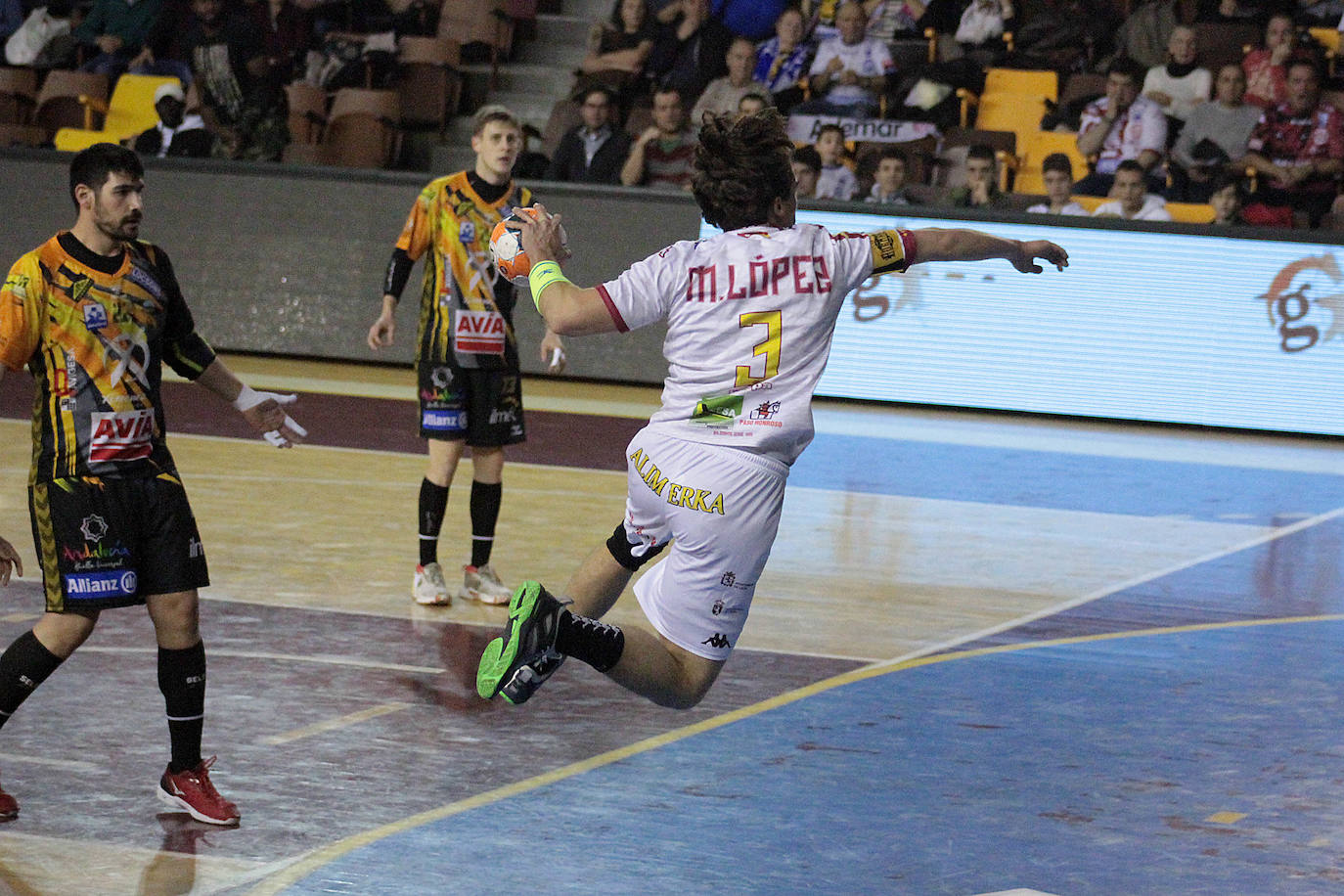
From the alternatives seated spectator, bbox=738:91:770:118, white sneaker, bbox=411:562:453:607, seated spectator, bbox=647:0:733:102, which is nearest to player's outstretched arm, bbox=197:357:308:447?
white sneaker, bbox=411:562:453:607

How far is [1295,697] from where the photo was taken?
7.31 meters

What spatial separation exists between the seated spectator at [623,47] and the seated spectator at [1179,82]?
5056 mm

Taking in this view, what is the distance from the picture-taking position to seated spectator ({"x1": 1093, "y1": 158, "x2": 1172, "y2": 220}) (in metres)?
15.7

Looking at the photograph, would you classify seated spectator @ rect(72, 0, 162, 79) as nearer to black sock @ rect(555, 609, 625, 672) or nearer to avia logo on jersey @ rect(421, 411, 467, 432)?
avia logo on jersey @ rect(421, 411, 467, 432)

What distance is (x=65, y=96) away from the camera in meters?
20.4

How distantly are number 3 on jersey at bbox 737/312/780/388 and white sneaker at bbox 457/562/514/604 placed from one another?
3.70 meters

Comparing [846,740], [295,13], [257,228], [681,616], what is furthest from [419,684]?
[295,13]

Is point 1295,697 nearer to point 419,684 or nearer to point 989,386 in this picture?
point 419,684

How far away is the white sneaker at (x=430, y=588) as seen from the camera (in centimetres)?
845

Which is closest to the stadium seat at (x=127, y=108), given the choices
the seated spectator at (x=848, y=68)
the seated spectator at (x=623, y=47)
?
the seated spectator at (x=623, y=47)

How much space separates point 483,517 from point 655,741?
8.15 ft

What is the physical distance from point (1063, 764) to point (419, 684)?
2.44 metres

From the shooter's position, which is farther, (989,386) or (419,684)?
(989,386)

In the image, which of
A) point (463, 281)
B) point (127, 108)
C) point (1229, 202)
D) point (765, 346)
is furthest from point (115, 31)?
point (765, 346)
